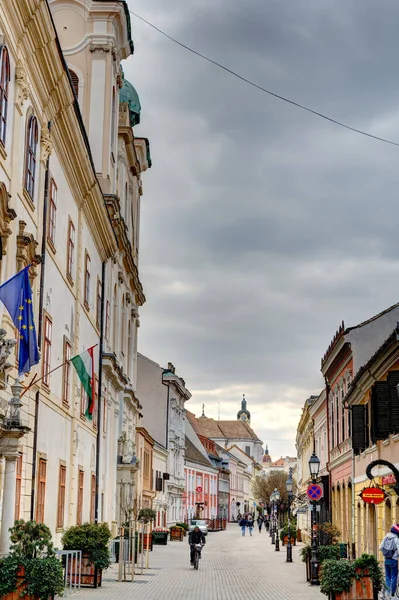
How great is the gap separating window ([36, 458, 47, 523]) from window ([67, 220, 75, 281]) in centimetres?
606

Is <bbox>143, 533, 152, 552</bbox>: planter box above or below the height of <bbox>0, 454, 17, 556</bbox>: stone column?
below

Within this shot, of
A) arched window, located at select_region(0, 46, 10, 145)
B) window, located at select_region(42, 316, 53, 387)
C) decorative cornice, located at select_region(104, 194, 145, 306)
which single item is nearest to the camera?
arched window, located at select_region(0, 46, 10, 145)

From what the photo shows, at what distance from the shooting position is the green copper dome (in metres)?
50.4

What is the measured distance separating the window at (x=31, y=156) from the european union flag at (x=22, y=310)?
435cm

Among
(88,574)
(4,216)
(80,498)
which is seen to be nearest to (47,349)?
(88,574)

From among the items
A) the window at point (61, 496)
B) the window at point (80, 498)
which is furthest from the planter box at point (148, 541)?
the window at point (61, 496)

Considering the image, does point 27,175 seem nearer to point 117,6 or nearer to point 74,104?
point 74,104

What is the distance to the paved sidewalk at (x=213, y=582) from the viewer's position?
22.4 m

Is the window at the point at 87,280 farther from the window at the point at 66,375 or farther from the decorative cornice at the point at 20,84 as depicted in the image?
the decorative cornice at the point at 20,84

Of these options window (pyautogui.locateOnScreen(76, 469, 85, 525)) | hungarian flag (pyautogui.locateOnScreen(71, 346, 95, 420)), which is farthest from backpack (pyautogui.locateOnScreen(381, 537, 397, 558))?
window (pyautogui.locateOnScreen(76, 469, 85, 525))

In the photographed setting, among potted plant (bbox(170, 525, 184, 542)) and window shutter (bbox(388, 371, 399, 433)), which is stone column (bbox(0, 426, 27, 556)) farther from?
potted plant (bbox(170, 525, 184, 542))

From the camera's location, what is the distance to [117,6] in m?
37.8

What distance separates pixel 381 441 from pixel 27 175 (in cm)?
1412

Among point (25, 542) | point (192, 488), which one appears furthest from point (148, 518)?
point (192, 488)
